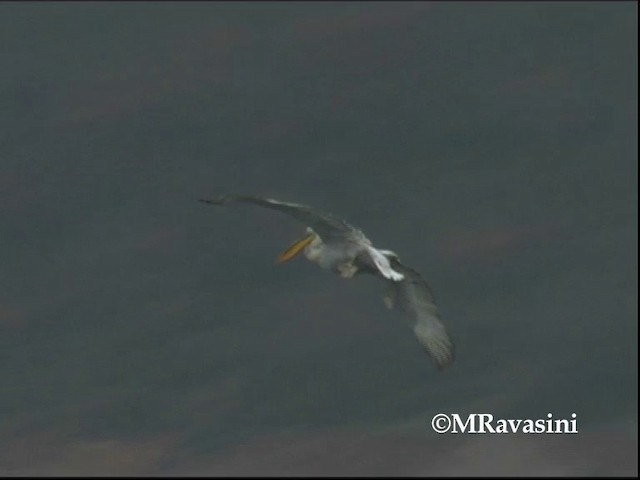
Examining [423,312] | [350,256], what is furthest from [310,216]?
[423,312]

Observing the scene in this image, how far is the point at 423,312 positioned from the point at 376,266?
5.27 feet

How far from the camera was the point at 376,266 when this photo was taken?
23.7m

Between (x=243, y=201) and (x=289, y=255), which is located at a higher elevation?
(x=289, y=255)

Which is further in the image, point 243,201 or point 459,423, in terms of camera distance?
point 459,423

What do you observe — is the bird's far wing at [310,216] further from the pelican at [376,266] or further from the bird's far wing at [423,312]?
the bird's far wing at [423,312]

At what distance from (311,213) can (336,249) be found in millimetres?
1633

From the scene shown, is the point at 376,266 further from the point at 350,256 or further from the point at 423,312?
the point at 423,312

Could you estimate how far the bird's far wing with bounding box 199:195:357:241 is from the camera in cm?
2067

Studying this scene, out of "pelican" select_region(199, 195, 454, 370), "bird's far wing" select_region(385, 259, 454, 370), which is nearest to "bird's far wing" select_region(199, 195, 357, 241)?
"pelican" select_region(199, 195, 454, 370)

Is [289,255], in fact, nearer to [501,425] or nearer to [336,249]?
[336,249]

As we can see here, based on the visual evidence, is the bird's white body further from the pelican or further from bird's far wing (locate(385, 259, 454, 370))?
bird's far wing (locate(385, 259, 454, 370))

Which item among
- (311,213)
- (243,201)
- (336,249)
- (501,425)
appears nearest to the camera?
(243,201)

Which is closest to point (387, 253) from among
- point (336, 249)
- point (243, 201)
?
point (336, 249)

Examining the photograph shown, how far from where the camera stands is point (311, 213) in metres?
22.8
